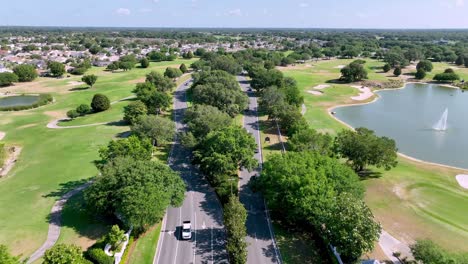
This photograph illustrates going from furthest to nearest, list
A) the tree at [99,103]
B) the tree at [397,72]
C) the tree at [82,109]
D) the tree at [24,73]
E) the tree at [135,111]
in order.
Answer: the tree at [397,72]
the tree at [24,73]
the tree at [99,103]
the tree at [82,109]
the tree at [135,111]

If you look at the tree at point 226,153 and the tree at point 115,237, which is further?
the tree at point 226,153

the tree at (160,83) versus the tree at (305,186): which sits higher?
the tree at (160,83)

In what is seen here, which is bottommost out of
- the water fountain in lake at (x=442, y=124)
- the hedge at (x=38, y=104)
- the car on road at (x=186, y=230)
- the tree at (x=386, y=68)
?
the car on road at (x=186, y=230)

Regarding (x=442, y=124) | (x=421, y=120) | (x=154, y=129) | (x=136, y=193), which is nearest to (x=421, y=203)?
(x=136, y=193)

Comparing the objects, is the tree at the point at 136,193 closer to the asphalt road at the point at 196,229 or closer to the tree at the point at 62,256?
the asphalt road at the point at 196,229

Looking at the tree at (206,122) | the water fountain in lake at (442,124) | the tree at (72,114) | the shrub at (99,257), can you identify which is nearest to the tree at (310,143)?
the tree at (206,122)

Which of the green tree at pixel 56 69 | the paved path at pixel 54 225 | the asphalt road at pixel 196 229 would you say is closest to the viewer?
the asphalt road at pixel 196 229

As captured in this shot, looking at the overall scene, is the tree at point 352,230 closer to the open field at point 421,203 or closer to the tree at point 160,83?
the open field at point 421,203

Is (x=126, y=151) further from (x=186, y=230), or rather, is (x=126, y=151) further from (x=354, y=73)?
(x=354, y=73)
